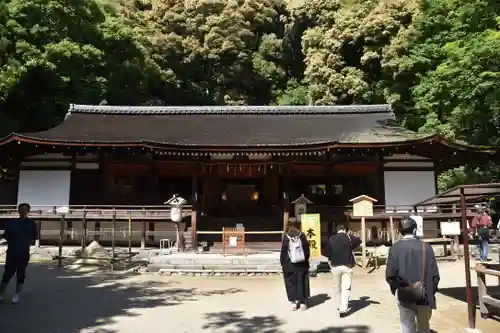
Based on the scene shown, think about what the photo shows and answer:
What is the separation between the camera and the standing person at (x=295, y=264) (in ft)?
23.8

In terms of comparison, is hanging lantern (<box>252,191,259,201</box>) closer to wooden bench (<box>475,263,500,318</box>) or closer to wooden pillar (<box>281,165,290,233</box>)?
wooden pillar (<box>281,165,290,233</box>)

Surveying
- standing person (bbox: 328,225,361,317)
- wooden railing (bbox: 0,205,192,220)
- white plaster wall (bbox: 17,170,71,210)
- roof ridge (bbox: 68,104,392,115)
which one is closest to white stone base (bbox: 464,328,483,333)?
standing person (bbox: 328,225,361,317)

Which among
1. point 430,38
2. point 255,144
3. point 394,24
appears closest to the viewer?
point 255,144

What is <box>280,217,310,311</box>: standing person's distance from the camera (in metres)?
7.26

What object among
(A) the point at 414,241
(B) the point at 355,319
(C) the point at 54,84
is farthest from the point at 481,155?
(C) the point at 54,84

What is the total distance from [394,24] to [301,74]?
11170mm

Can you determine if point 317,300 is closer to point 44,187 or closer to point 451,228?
point 451,228

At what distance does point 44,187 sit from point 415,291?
15677mm

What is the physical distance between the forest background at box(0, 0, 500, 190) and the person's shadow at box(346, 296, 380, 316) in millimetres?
8727

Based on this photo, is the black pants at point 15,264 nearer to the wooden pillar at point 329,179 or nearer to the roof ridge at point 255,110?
the wooden pillar at point 329,179

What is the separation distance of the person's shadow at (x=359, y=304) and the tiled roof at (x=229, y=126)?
712 cm

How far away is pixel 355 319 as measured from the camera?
674cm

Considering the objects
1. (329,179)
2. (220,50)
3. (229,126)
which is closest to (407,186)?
(329,179)

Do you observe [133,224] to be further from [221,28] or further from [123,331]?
[221,28]
